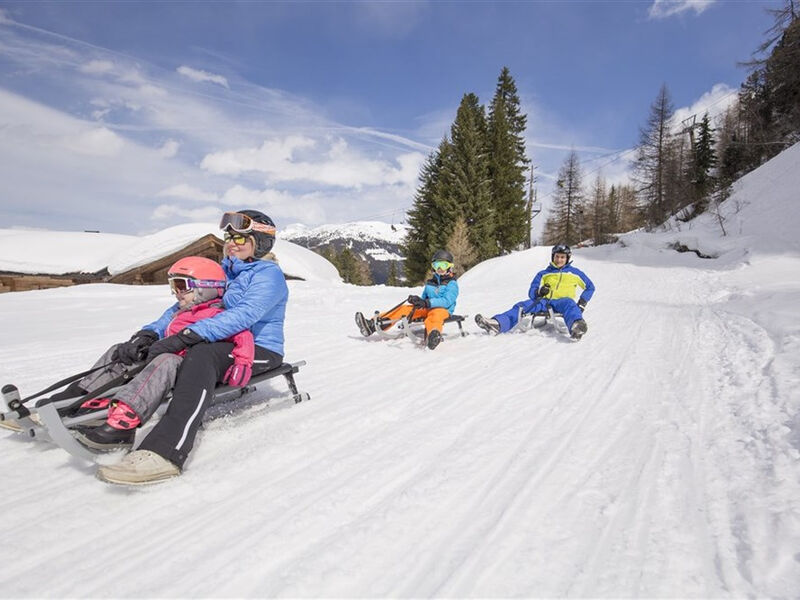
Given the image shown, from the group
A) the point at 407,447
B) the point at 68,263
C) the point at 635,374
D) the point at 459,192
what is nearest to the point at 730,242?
the point at 459,192

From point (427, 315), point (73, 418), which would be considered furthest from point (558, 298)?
point (73, 418)

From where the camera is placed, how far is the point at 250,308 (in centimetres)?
298

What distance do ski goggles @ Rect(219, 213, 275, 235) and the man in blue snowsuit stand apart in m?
4.02

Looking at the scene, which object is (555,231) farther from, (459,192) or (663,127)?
(459,192)

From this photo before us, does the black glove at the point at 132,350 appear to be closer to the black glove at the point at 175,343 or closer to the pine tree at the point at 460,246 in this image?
the black glove at the point at 175,343

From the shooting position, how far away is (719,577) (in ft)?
5.11

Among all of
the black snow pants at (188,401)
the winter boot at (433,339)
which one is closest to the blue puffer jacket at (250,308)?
the black snow pants at (188,401)

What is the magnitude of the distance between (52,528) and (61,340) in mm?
5768

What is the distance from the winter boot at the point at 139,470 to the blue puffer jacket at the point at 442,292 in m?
4.50

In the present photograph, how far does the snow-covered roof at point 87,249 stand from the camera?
19.1 m

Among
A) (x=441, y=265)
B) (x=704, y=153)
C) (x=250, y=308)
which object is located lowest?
(x=250, y=308)

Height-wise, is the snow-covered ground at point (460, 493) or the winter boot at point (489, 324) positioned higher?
the winter boot at point (489, 324)

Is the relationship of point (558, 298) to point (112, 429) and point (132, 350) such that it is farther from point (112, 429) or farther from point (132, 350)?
point (112, 429)

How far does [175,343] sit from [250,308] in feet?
1.74
